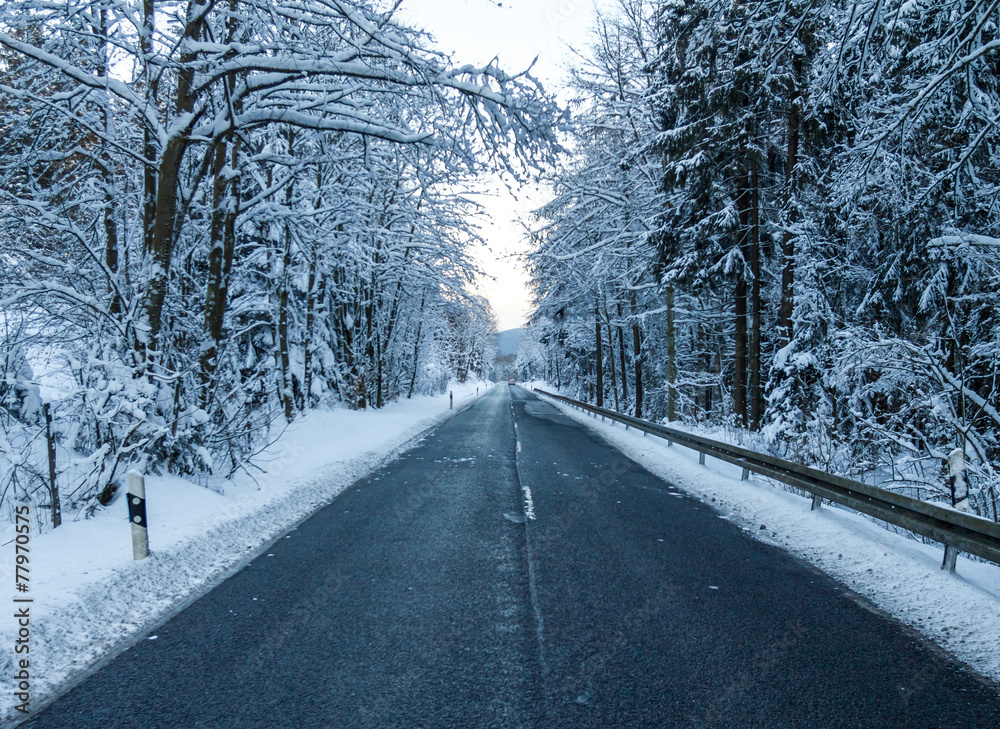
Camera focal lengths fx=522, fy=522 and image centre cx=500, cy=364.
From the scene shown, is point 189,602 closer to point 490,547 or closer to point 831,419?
point 490,547

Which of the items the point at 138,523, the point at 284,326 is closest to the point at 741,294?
the point at 284,326

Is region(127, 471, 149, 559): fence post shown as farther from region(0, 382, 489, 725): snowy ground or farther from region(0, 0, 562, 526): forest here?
region(0, 0, 562, 526): forest

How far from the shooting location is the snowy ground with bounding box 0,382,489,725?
3.24 m

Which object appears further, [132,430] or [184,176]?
[184,176]

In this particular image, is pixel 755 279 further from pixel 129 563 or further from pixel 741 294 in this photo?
pixel 129 563

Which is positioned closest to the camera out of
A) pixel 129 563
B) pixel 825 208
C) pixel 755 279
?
pixel 129 563

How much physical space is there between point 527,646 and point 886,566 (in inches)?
145

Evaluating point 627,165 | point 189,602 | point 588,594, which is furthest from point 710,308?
point 189,602

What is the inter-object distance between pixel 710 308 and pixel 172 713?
2067 cm

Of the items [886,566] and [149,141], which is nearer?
[886,566]

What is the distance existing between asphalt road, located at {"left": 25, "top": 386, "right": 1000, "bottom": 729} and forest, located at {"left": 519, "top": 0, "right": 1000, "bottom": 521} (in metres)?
3.02

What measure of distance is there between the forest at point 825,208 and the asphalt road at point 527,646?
9.91ft

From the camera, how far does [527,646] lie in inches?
132

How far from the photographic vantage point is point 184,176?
9312 mm
